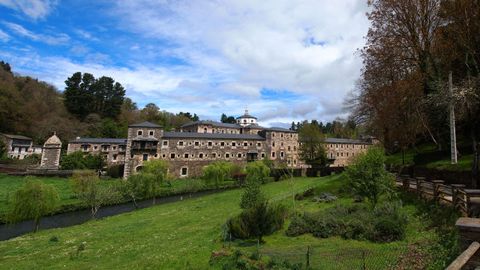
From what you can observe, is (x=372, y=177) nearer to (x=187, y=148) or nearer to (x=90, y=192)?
(x=90, y=192)

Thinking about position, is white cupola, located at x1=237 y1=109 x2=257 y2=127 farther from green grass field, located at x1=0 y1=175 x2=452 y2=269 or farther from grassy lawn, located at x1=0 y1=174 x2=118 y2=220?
green grass field, located at x1=0 y1=175 x2=452 y2=269

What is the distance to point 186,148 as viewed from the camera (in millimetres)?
65812

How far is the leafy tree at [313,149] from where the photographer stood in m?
73.4

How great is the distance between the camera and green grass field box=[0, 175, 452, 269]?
11977 mm

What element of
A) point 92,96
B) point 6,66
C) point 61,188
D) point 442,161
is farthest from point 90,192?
point 6,66

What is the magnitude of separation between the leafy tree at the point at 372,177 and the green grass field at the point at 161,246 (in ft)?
5.78

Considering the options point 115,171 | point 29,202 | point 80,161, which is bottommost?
point 29,202

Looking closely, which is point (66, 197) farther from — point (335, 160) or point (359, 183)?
point (335, 160)

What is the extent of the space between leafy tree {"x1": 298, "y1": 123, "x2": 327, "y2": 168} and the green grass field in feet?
161

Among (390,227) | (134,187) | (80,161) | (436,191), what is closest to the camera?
(390,227)

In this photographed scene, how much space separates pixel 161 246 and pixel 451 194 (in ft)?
51.2

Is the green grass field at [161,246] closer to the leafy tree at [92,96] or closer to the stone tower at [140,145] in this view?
the stone tower at [140,145]

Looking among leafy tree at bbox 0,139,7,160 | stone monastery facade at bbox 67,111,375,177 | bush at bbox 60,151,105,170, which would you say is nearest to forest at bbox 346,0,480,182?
stone monastery facade at bbox 67,111,375,177

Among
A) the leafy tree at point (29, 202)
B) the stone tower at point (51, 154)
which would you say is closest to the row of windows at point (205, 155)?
the stone tower at point (51, 154)
